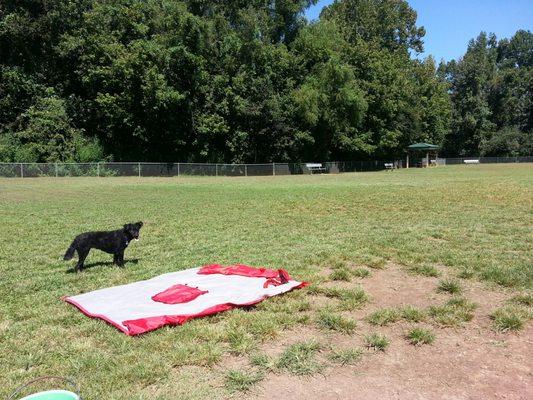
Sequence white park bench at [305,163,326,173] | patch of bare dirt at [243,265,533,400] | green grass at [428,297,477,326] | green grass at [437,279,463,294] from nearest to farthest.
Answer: patch of bare dirt at [243,265,533,400]
green grass at [428,297,477,326]
green grass at [437,279,463,294]
white park bench at [305,163,326,173]

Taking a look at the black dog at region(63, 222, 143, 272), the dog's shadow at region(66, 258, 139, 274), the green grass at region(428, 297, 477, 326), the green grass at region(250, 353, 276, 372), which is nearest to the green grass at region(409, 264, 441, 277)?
the green grass at region(428, 297, 477, 326)

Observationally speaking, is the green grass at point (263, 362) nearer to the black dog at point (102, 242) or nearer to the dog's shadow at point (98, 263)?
the black dog at point (102, 242)

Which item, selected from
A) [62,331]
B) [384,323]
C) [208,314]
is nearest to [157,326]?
[208,314]

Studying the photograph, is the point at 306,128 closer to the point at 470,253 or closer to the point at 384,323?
the point at 470,253

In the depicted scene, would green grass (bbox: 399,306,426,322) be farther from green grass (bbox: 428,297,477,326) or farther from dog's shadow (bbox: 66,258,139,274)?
dog's shadow (bbox: 66,258,139,274)

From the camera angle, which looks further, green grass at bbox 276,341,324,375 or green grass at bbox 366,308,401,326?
green grass at bbox 366,308,401,326

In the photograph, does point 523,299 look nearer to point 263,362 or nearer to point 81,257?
point 263,362

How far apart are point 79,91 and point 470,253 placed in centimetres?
3811

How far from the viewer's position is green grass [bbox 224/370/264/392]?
3.24 meters

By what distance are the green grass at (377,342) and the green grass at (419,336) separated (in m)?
0.22

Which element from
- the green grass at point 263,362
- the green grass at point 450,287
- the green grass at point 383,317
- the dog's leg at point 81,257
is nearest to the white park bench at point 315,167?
the dog's leg at point 81,257

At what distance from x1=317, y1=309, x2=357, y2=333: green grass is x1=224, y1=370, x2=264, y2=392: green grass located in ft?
3.72

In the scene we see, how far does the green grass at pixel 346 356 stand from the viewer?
12.0 feet

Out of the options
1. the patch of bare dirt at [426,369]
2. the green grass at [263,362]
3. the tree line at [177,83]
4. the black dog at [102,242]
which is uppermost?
the tree line at [177,83]
